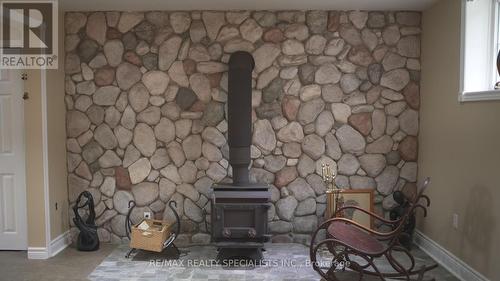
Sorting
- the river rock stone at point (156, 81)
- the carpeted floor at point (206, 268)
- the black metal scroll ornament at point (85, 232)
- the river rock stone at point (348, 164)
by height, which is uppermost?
the river rock stone at point (156, 81)

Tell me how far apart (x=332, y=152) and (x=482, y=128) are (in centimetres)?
148

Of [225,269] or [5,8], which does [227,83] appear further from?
[5,8]

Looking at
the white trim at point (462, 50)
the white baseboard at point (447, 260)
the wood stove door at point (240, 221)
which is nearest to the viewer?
the white baseboard at point (447, 260)

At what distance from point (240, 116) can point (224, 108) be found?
38 cm

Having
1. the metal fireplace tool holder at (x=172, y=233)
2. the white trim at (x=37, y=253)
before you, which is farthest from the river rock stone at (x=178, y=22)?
the white trim at (x=37, y=253)

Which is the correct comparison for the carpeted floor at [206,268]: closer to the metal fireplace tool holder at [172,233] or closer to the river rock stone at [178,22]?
the metal fireplace tool holder at [172,233]

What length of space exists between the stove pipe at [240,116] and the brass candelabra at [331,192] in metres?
0.85

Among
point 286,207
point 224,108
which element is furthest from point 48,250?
point 286,207

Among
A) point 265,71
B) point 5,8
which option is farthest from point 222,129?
point 5,8

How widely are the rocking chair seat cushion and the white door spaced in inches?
117

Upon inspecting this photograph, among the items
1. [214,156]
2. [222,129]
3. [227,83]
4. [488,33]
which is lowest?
[214,156]

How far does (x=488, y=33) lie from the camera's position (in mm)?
3184

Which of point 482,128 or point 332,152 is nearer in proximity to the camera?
point 482,128

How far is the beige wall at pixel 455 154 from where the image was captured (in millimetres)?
2850
